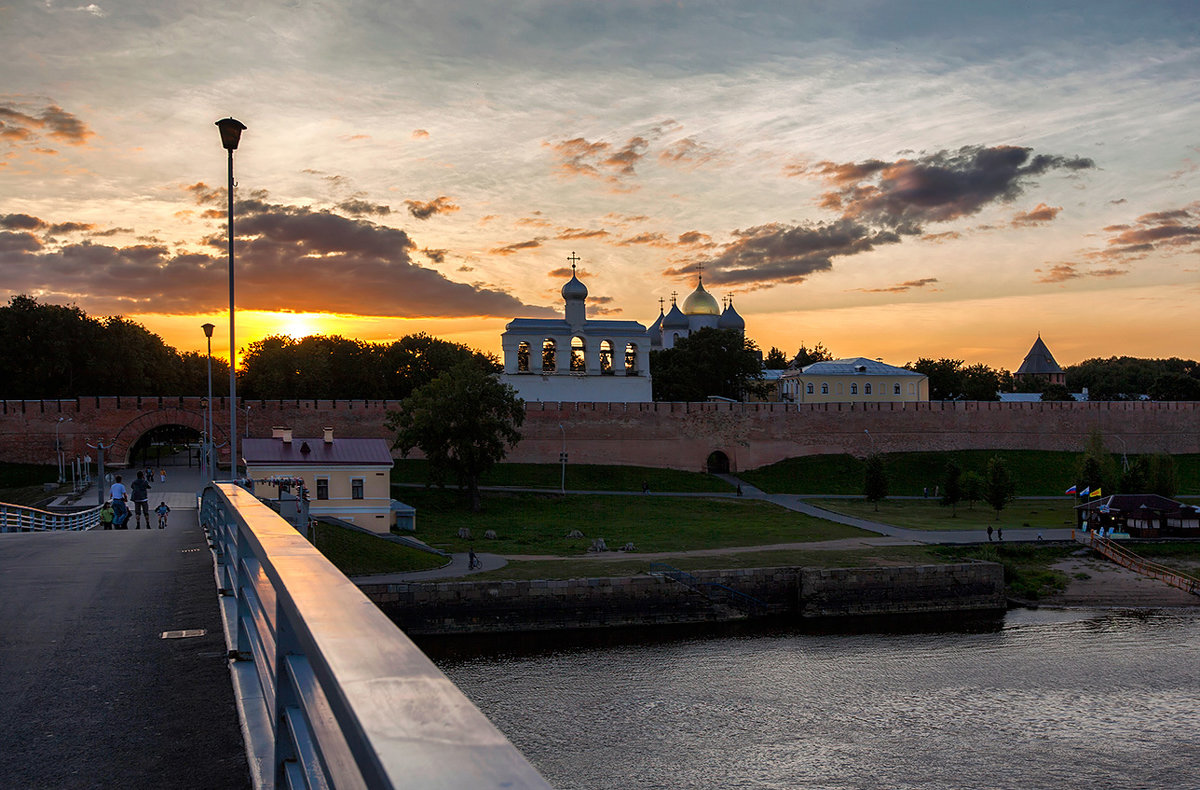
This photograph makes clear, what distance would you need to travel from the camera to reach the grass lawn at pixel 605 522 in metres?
30.1

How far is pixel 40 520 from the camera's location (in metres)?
19.7

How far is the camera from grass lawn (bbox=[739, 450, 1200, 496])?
46188mm

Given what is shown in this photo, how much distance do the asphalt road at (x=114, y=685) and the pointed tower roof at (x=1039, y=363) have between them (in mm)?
106109

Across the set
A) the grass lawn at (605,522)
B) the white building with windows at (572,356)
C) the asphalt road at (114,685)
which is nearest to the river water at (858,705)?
the grass lawn at (605,522)

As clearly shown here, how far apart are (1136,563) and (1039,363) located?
79321 millimetres

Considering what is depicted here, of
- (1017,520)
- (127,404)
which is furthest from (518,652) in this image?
(127,404)

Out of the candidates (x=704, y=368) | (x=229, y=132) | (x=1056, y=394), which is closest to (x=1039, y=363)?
(x=1056, y=394)

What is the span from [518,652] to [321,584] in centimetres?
2030

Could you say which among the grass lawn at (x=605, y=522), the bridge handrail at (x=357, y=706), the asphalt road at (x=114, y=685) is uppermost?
the bridge handrail at (x=357, y=706)

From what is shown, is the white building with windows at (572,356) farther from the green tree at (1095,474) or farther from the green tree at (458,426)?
the green tree at (1095,474)

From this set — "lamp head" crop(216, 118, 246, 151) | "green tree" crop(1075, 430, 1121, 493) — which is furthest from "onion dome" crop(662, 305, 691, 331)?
"lamp head" crop(216, 118, 246, 151)

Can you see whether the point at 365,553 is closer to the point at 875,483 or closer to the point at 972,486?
the point at 875,483

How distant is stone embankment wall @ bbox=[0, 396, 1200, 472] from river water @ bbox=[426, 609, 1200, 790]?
2385 centimetres

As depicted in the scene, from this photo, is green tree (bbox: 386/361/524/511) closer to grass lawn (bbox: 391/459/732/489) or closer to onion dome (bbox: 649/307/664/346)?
grass lawn (bbox: 391/459/732/489)
